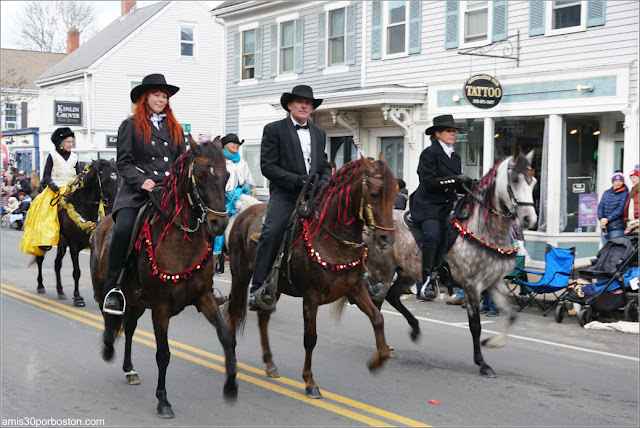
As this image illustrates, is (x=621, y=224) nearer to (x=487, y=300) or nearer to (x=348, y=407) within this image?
(x=487, y=300)

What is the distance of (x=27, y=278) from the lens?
48.5 ft

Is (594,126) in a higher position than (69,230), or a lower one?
higher

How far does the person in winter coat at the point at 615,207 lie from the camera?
1379 centimetres

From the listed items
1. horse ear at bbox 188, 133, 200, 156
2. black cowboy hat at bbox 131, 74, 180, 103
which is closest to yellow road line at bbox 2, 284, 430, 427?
horse ear at bbox 188, 133, 200, 156

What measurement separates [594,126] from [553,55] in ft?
5.89

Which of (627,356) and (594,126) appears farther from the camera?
(594,126)

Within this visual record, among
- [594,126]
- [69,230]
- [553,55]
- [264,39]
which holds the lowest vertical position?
[69,230]

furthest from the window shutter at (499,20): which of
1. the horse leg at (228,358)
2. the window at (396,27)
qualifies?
the horse leg at (228,358)

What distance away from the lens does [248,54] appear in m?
26.5

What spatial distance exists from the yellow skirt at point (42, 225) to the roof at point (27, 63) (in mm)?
46550

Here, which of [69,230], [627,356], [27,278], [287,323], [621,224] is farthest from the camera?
[27,278]

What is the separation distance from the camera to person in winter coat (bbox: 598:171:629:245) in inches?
543

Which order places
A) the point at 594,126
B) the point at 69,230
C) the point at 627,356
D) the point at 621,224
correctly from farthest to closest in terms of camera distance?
the point at 594,126 < the point at 621,224 < the point at 69,230 < the point at 627,356

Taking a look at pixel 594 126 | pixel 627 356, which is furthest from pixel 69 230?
pixel 594 126
